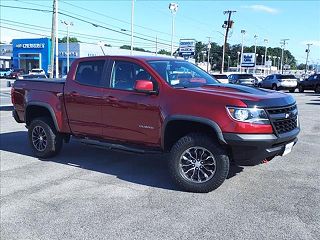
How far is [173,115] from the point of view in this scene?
561cm

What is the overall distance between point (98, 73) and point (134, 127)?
4.19ft

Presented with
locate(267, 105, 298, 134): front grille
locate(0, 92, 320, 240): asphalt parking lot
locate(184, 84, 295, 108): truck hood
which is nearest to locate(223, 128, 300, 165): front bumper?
locate(267, 105, 298, 134): front grille

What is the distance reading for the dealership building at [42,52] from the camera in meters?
66.1

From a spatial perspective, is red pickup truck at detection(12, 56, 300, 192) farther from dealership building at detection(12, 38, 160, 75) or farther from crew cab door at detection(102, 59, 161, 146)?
dealership building at detection(12, 38, 160, 75)

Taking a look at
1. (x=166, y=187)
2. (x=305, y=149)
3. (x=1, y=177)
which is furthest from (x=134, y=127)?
(x=305, y=149)

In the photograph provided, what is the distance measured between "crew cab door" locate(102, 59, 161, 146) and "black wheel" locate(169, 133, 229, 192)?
47cm

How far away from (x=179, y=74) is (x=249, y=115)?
156cm

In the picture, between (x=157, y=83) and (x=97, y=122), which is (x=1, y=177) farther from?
(x=157, y=83)

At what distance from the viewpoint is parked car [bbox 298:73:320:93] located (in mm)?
33500

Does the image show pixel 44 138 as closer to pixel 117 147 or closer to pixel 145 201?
pixel 117 147

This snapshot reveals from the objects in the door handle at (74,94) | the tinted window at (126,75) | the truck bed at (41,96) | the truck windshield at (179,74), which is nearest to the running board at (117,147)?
the truck bed at (41,96)

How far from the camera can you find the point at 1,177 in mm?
6496

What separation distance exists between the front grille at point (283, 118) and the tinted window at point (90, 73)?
2.88 m

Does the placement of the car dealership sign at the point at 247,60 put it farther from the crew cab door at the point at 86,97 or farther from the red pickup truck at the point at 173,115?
the crew cab door at the point at 86,97
